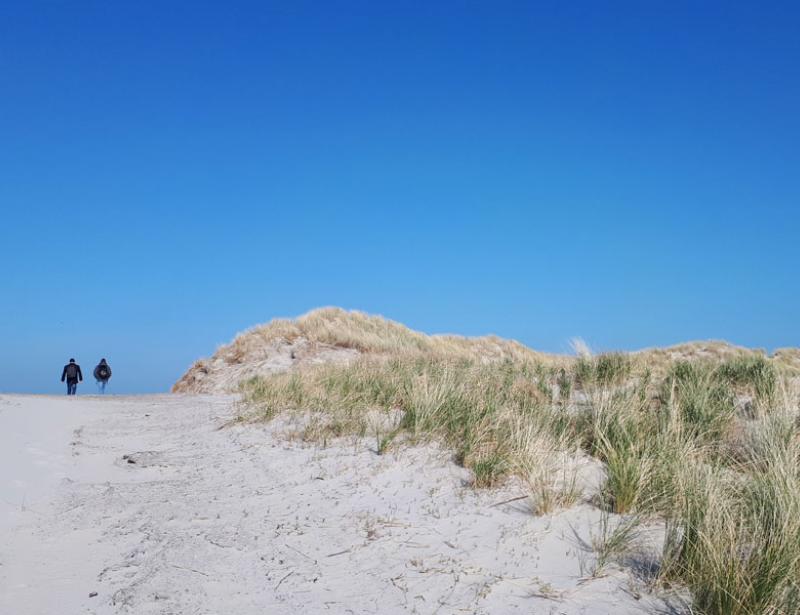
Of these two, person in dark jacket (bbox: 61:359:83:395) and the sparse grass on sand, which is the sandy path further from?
person in dark jacket (bbox: 61:359:83:395)

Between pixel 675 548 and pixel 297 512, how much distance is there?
2826 millimetres

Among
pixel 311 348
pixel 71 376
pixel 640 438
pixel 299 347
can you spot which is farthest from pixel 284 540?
pixel 71 376

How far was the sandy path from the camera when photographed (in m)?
3.72

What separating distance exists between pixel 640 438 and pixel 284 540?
10.2 feet

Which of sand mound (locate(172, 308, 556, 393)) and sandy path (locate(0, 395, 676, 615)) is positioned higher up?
sand mound (locate(172, 308, 556, 393))

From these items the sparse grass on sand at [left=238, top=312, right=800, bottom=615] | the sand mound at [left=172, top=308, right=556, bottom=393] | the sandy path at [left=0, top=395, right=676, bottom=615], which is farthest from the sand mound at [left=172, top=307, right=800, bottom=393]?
the sandy path at [left=0, top=395, right=676, bottom=615]

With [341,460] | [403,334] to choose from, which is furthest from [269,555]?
[403,334]

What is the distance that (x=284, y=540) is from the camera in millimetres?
4590

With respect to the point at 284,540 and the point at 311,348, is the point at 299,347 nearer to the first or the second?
Result: the point at 311,348

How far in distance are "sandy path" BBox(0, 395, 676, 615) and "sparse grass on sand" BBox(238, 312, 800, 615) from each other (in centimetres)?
31

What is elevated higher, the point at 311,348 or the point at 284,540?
the point at 311,348

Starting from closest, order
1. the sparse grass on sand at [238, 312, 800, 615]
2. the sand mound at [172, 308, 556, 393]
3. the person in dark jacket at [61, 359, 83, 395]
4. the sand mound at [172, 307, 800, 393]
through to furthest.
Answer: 1. the sparse grass on sand at [238, 312, 800, 615]
2. the sand mound at [172, 307, 800, 393]
3. the sand mound at [172, 308, 556, 393]
4. the person in dark jacket at [61, 359, 83, 395]

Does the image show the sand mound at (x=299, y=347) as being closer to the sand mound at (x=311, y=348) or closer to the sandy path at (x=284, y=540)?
the sand mound at (x=311, y=348)

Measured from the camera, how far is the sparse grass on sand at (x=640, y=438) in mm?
3377
